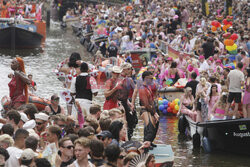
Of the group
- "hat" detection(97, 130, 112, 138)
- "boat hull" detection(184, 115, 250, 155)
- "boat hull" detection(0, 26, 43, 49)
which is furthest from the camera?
"boat hull" detection(0, 26, 43, 49)

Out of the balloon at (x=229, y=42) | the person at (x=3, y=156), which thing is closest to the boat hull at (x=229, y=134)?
the person at (x=3, y=156)

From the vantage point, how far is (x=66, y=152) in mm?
7680

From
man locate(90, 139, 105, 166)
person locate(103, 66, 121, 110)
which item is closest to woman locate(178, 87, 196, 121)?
person locate(103, 66, 121, 110)

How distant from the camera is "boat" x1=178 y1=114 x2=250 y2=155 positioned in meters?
12.6

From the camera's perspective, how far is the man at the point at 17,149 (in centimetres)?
751

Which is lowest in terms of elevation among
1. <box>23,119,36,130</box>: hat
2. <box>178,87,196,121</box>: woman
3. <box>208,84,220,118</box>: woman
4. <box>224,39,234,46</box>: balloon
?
<box>178,87,196,121</box>: woman

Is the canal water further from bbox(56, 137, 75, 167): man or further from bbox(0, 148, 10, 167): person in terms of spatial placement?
bbox(0, 148, 10, 167): person

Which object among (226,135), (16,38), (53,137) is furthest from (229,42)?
(16,38)

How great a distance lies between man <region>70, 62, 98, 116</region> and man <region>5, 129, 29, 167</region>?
3703mm

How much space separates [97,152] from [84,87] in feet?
14.7

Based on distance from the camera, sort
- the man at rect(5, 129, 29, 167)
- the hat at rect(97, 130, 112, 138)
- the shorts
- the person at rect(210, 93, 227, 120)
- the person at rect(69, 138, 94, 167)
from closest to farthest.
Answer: the person at rect(69, 138, 94, 167), the man at rect(5, 129, 29, 167), the hat at rect(97, 130, 112, 138), the person at rect(210, 93, 227, 120), the shorts

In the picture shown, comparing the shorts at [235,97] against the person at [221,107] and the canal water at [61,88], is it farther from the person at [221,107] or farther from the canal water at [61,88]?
the canal water at [61,88]

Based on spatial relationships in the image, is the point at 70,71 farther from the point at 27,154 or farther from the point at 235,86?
the point at 27,154

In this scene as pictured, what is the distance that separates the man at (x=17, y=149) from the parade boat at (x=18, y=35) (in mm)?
29903
